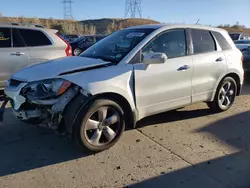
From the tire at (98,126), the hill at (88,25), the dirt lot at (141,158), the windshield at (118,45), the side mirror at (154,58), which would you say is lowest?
the dirt lot at (141,158)

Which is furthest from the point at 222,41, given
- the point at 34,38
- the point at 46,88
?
the point at 34,38

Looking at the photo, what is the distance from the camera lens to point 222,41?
5.88 meters

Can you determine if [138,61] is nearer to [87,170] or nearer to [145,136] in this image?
[145,136]

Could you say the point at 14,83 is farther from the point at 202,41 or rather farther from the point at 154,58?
the point at 202,41

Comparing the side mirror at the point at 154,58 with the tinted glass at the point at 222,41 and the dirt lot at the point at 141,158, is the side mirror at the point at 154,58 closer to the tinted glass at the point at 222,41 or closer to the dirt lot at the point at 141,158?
the dirt lot at the point at 141,158

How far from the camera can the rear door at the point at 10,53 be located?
695 centimetres

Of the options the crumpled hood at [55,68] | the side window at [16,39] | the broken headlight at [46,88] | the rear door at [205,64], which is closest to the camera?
the broken headlight at [46,88]

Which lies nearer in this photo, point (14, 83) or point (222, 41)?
point (14, 83)

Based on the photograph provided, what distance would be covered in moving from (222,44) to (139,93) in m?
2.32

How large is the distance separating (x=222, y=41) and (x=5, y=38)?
4788 mm

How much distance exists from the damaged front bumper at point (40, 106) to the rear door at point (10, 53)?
284 centimetres

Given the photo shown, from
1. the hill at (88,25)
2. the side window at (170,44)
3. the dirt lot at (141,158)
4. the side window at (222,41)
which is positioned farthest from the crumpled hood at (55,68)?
the hill at (88,25)

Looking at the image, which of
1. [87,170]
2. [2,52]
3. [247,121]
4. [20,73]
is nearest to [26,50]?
[2,52]

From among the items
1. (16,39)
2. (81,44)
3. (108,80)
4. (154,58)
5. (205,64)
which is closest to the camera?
(108,80)
